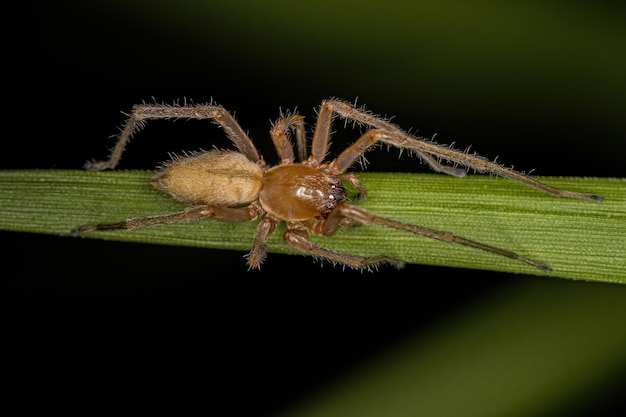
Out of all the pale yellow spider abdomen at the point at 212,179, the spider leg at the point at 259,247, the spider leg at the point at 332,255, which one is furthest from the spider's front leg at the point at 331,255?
the pale yellow spider abdomen at the point at 212,179

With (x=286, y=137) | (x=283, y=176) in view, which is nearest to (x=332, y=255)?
(x=283, y=176)

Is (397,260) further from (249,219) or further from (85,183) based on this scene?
(85,183)

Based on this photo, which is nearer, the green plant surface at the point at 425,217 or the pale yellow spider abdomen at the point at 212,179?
the green plant surface at the point at 425,217

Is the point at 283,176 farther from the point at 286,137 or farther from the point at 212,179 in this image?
the point at 212,179

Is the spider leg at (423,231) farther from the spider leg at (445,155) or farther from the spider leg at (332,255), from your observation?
the spider leg at (445,155)

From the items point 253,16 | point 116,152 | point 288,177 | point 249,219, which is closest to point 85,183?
point 116,152

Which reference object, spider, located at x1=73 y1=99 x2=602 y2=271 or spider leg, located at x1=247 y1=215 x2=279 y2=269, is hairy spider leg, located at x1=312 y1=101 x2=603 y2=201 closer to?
spider, located at x1=73 y1=99 x2=602 y2=271

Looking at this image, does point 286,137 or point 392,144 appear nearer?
point 392,144
